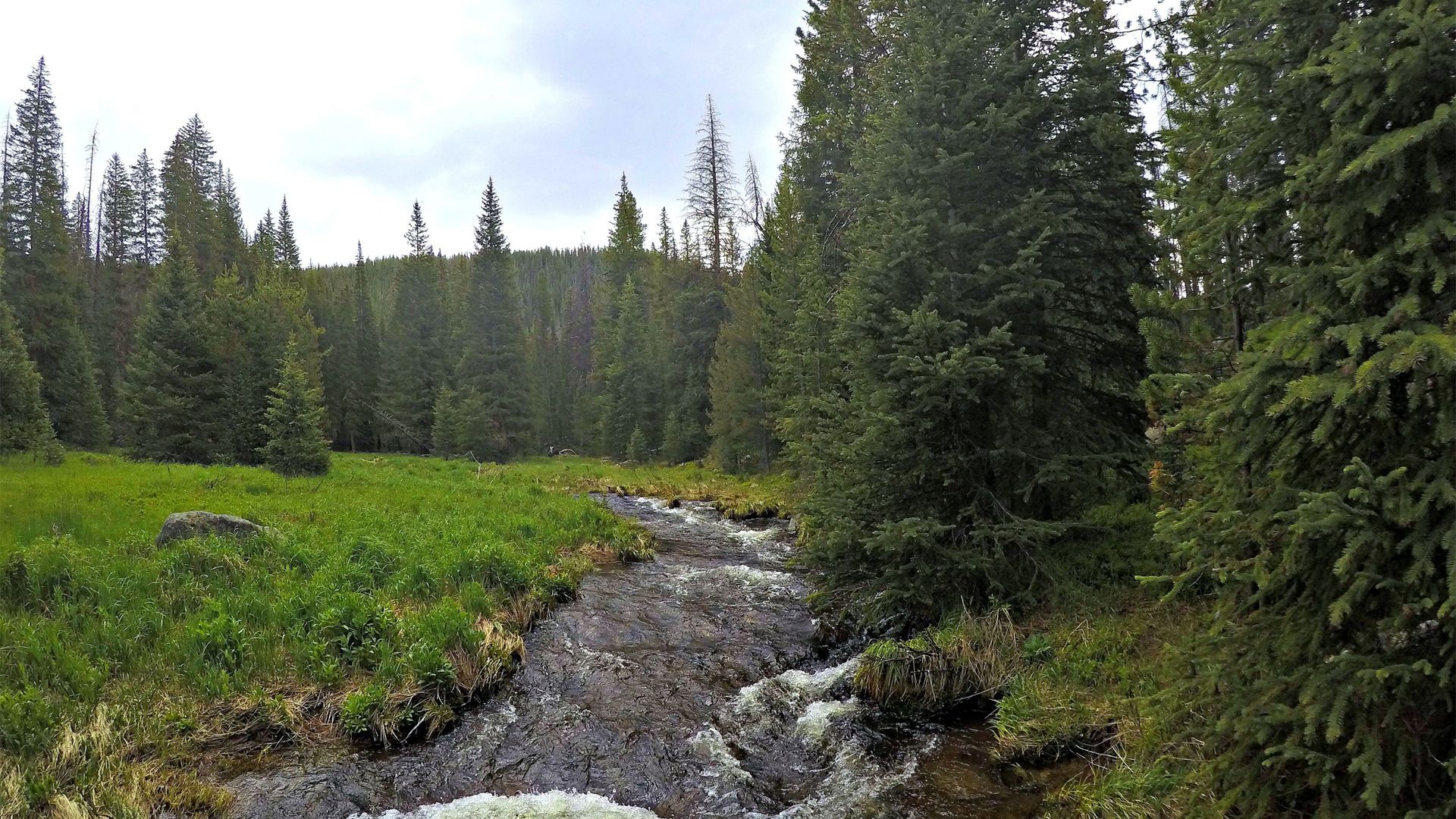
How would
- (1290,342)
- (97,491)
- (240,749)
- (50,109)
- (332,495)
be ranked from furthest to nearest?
(50,109)
(332,495)
(97,491)
(240,749)
(1290,342)

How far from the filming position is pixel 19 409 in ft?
71.4

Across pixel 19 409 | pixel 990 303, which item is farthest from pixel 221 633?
pixel 19 409

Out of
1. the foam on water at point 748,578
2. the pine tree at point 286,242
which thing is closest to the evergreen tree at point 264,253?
the pine tree at point 286,242

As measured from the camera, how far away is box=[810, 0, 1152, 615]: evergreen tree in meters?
8.36

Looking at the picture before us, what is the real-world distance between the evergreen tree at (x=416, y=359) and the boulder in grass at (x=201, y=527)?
112 ft

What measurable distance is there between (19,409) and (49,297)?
1882cm

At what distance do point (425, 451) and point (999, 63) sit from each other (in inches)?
1786

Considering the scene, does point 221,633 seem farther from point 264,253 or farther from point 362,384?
point 264,253

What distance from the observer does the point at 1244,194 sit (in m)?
4.35

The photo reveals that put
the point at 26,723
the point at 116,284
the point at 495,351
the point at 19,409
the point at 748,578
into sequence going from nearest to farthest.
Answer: the point at 26,723 → the point at 748,578 → the point at 19,409 → the point at 495,351 → the point at 116,284

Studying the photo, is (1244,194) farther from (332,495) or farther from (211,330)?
(211,330)

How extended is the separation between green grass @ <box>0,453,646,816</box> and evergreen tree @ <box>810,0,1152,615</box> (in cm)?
537

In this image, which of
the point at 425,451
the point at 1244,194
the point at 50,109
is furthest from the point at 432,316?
the point at 1244,194

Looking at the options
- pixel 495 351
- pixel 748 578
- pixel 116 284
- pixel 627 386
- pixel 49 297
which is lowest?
pixel 748 578
